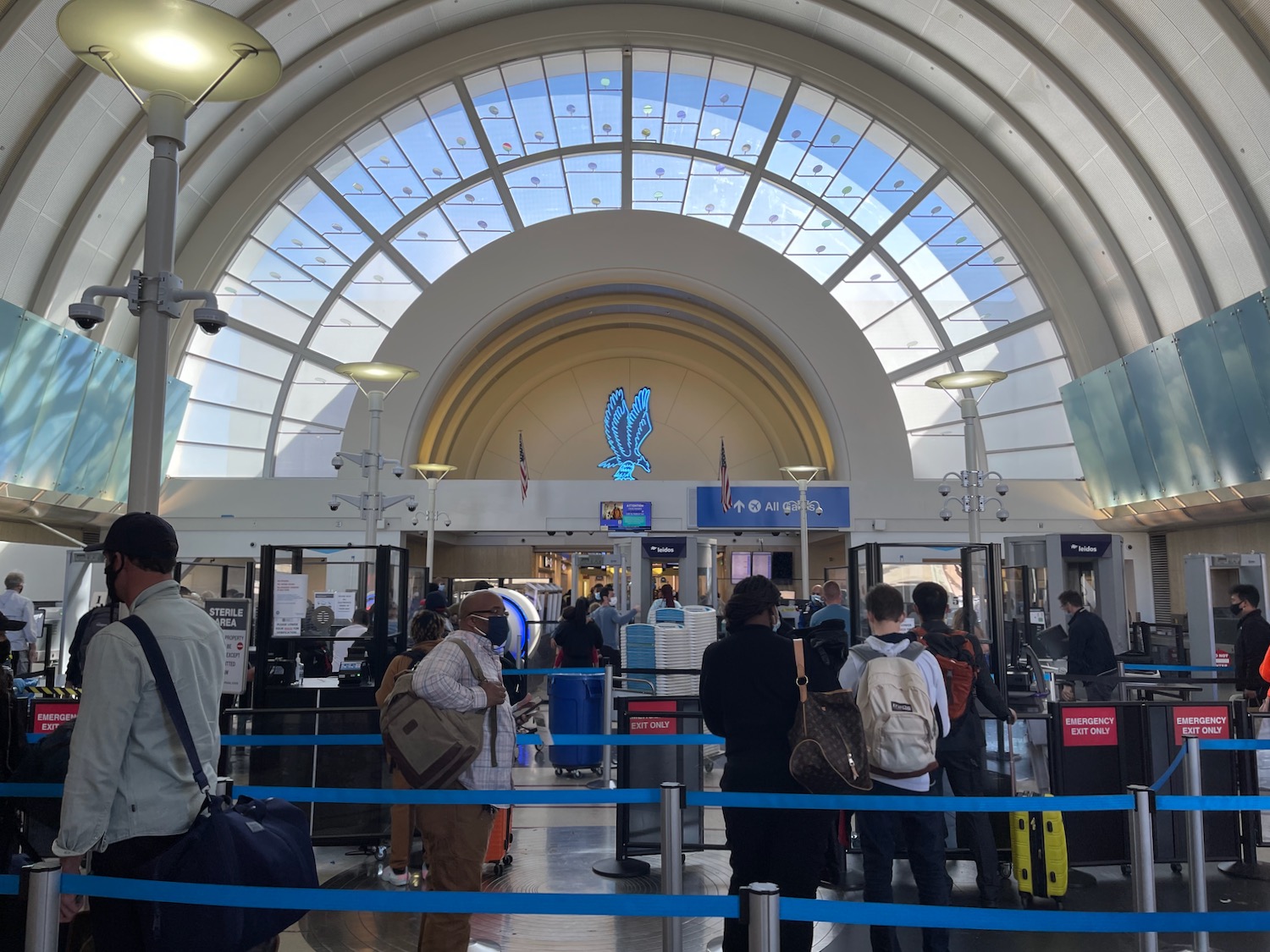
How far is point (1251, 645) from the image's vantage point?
31.7ft

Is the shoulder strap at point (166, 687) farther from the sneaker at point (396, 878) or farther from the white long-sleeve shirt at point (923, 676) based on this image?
the sneaker at point (396, 878)

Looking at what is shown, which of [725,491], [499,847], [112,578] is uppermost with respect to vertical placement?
[725,491]

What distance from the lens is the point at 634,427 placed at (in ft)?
105

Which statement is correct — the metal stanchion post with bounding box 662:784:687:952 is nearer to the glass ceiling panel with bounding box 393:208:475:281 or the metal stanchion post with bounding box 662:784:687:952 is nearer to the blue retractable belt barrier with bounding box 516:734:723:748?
the blue retractable belt barrier with bounding box 516:734:723:748

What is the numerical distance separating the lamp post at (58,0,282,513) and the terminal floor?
2.93 metres

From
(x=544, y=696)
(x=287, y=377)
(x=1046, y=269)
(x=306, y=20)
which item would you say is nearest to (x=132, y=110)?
(x=306, y=20)

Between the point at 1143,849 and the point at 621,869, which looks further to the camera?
the point at 621,869

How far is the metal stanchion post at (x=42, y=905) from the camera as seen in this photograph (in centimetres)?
279

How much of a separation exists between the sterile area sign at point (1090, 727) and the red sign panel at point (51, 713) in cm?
747

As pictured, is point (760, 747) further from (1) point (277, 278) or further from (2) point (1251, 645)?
(1) point (277, 278)

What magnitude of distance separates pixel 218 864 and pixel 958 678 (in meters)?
4.25

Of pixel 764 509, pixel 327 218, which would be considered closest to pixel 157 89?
pixel 764 509

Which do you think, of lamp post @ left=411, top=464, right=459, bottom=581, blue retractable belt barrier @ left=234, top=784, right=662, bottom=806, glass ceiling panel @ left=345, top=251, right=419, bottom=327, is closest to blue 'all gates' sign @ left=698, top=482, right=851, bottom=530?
lamp post @ left=411, top=464, right=459, bottom=581

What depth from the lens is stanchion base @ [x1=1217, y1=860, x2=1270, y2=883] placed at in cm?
671
